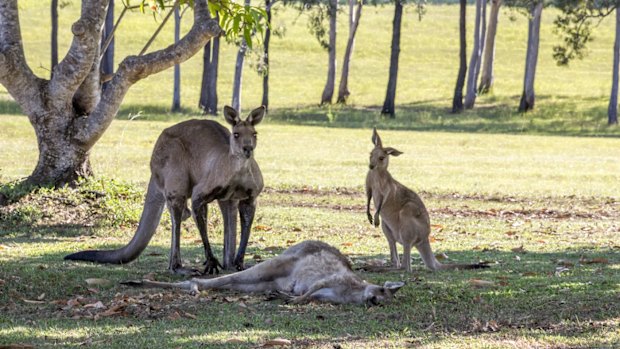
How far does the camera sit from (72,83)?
A: 1519 cm

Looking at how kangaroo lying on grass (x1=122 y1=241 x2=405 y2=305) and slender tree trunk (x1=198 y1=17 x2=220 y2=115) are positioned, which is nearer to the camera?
kangaroo lying on grass (x1=122 y1=241 x2=405 y2=305)

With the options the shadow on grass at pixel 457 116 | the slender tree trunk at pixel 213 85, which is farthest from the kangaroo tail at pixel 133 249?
the slender tree trunk at pixel 213 85

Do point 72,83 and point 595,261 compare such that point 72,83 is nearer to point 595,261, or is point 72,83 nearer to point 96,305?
point 96,305

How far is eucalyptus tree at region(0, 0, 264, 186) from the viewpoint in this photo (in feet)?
49.4

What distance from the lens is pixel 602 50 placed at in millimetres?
84188

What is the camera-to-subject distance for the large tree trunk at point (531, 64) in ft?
178

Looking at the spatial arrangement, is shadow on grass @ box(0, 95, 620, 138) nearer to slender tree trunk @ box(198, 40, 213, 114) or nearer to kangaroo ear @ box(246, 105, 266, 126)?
slender tree trunk @ box(198, 40, 213, 114)

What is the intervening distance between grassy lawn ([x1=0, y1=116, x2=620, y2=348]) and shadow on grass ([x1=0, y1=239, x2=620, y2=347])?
0.02m

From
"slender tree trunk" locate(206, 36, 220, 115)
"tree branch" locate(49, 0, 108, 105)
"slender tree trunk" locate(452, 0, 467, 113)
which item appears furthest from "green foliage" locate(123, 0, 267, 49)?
"slender tree trunk" locate(452, 0, 467, 113)

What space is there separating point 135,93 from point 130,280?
1982 inches

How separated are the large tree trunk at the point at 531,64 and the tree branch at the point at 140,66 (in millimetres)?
39858

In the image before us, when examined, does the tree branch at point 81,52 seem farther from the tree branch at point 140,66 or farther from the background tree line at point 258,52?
the tree branch at point 140,66

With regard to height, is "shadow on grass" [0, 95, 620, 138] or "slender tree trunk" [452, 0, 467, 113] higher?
"slender tree trunk" [452, 0, 467, 113]

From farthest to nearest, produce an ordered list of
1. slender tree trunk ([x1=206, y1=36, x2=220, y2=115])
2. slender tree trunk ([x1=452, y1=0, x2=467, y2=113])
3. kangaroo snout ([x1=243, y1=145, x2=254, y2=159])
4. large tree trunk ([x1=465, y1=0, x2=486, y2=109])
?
1. large tree trunk ([x1=465, y1=0, x2=486, y2=109])
2. slender tree trunk ([x1=452, y1=0, x2=467, y2=113])
3. slender tree trunk ([x1=206, y1=36, x2=220, y2=115])
4. kangaroo snout ([x1=243, y1=145, x2=254, y2=159])
